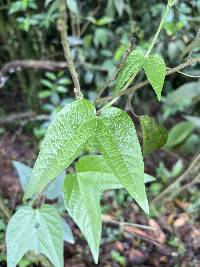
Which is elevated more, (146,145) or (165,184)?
(146,145)

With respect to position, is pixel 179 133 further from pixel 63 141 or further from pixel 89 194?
pixel 63 141

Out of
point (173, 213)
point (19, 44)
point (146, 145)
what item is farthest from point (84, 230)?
point (19, 44)

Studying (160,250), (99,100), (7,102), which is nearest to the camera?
(99,100)

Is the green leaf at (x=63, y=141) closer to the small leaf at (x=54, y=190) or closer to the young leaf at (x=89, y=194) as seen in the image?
the young leaf at (x=89, y=194)

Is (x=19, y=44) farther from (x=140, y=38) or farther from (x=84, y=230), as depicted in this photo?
(x=84, y=230)

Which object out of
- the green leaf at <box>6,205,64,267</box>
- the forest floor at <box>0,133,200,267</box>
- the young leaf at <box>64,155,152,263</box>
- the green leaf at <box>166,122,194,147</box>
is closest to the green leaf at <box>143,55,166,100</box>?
the young leaf at <box>64,155,152,263</box>

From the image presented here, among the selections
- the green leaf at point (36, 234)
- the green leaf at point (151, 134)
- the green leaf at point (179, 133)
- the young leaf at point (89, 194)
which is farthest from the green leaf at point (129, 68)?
the green leaf at point (179, 133)
